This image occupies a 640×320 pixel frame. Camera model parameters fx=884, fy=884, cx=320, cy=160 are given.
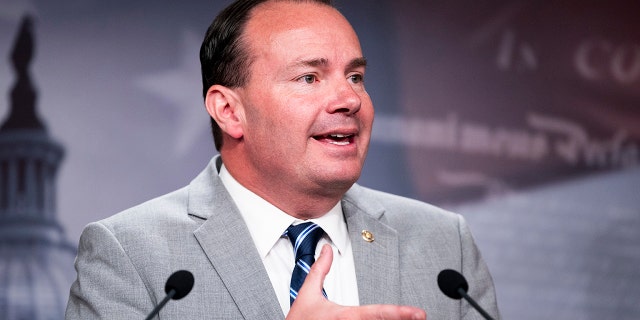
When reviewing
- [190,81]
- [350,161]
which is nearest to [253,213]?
[350,161]

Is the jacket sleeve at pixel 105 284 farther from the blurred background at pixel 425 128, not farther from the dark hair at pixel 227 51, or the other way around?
the blurred background at pixel 425 128

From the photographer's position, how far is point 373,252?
2.40m

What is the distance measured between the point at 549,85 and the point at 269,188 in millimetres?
2188

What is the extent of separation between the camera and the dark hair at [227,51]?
2.46 metres

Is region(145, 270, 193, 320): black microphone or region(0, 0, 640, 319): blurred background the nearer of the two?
region(145, 270, 193, 320): black microphone

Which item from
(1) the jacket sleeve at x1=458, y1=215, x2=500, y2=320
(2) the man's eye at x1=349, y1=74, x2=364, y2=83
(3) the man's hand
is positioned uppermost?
(2) the man's eye at x1=349, y1=74, x2=364, y2=83

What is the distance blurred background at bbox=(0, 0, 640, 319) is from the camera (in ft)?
11.1

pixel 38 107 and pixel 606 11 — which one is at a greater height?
pixel 606 11

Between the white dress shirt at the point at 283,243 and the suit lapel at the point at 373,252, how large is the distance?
32 mm

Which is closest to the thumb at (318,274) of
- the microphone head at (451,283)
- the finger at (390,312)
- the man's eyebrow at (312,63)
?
the finger at (390,312)

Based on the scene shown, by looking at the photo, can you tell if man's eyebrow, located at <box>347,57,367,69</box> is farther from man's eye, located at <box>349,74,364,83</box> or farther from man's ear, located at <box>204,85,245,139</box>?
man's ear, located at <box>204,85,245,139</box>

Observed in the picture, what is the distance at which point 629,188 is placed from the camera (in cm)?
429

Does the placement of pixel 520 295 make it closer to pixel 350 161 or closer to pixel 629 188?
pixel 629 188

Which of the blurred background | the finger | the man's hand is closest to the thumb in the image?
the man's hand
